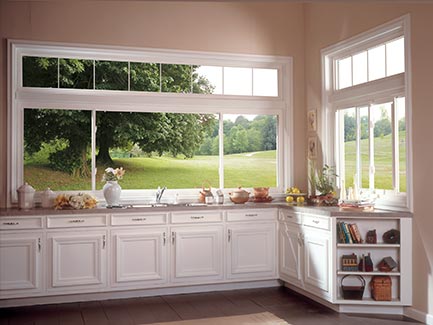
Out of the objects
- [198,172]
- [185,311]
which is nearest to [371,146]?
[198,172]

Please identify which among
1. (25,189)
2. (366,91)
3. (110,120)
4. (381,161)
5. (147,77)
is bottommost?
(25,189)

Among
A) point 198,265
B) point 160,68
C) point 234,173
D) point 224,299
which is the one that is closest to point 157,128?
point 160,68

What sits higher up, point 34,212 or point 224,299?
point 34,212

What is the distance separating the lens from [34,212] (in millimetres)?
5359

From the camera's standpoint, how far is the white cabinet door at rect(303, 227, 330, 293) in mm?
5211

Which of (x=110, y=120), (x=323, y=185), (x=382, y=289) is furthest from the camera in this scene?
(x=110, y=120)

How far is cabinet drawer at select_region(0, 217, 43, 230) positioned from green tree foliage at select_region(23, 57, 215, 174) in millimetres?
899

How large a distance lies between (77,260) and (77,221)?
15.2 inches

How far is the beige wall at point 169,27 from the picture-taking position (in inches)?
229

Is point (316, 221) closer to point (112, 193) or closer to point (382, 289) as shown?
point (382, 289)

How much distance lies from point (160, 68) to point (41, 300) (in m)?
2.84

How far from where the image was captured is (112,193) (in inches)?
232

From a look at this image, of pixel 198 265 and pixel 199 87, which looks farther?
pixel 199 87

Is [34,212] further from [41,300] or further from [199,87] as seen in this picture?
[199,87]
